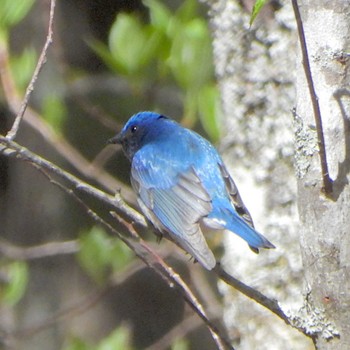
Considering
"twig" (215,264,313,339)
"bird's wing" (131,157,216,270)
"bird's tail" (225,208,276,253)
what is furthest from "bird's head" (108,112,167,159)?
"twig" (215,264,313,339)

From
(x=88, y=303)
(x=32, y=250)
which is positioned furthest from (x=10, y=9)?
(x=32, y=250)

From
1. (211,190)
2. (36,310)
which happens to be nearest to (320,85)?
(211,190)

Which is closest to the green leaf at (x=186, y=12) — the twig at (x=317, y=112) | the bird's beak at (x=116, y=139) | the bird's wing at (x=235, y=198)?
the bird's beak at (x=116, y=139)

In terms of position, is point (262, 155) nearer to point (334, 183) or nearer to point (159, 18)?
point (159, 18)

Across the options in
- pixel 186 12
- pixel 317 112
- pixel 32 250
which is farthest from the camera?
pixel 32 250

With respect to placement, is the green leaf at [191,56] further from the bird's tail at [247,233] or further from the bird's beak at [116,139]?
the bird's tail at [247,233]

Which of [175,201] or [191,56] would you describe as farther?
[191,56]

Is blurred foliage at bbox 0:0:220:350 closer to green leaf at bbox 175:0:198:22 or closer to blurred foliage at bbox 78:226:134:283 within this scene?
green leaf at bbox 175:0:198:22
